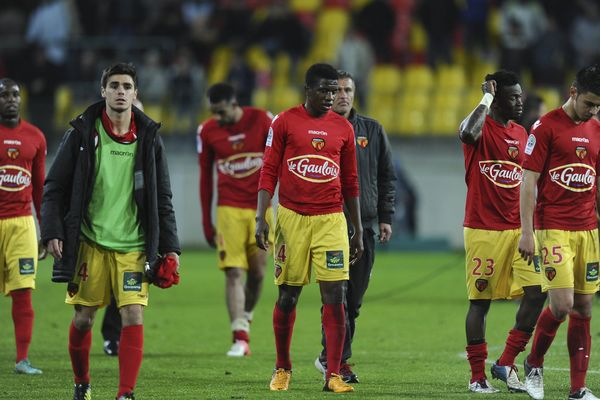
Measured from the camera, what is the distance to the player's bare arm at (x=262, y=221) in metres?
9.44

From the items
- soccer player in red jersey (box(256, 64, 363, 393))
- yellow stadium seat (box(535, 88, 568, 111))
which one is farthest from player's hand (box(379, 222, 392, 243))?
yellow stadium seat (box(535, 88, 568, 111))

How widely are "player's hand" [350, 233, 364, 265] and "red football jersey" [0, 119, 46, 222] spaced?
290cm

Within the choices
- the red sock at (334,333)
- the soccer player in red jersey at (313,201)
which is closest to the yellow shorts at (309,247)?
the soccer player in red jersey at (313,201)

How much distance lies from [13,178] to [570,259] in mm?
4955

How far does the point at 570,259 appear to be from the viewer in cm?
862

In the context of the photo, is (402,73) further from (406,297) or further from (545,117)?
(545,117)

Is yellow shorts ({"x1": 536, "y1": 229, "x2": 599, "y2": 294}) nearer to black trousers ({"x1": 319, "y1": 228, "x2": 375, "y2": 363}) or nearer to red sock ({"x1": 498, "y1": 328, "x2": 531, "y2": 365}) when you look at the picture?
red sock ({"x1": 498, "y1": 328, "x2": 531, "y2": 365})

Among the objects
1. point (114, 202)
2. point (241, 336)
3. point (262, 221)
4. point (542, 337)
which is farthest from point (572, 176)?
point (241, 336)

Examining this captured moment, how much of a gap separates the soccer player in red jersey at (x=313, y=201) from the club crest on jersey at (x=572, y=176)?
156cm

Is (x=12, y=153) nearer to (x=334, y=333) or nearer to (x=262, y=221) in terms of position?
(x=262, y=221)

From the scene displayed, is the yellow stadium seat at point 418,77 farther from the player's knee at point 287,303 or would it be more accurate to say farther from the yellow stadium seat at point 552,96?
the player's knee at point 287,303

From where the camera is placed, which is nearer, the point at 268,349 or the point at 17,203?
the point at 17,203

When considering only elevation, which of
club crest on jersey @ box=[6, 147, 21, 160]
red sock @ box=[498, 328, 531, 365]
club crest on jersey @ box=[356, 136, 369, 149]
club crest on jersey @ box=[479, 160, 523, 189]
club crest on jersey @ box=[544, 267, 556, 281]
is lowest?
red sock @ box=[498, 328, 531, 365]

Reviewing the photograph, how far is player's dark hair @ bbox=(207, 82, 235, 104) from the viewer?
41.3 ft
